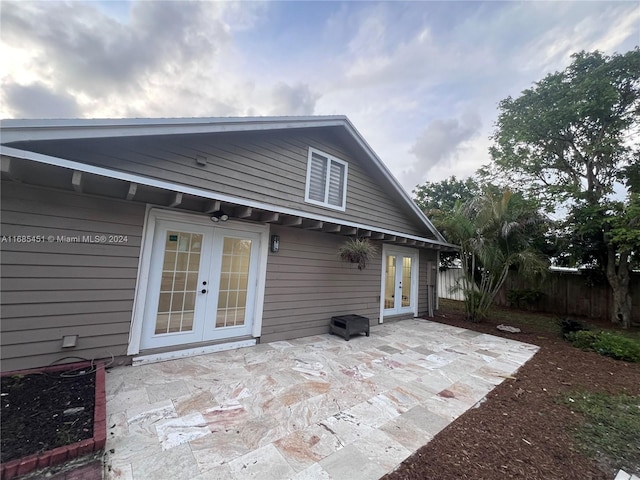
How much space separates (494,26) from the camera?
20.6ft

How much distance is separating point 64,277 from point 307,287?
3.66 metres

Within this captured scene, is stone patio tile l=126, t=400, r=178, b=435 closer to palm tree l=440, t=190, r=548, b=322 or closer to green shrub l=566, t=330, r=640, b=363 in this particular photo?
palm tree l=440, t=190, r=548, b=322

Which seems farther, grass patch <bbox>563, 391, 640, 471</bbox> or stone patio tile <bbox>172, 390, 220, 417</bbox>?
stone patio tile <bbox>172, 390, 220, 417</bbox>

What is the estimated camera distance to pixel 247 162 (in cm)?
461

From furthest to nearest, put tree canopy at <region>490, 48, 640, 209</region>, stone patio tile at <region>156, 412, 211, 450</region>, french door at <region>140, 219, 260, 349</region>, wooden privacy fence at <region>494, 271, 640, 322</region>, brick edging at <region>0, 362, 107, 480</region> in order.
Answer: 1. wooden privacy fence at <region>494, 271, 640, 322</region>
2. tree canopy at <region>490, 48, 640, 209</region>
3. french door at <region>140, 219, 260, 349</region>
4. stone patio tile at <region>156, 412, 211, 450</region>
5. brick edging at <region>0, 362, 107, 480</region>

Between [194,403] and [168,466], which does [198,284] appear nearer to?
[194,403]

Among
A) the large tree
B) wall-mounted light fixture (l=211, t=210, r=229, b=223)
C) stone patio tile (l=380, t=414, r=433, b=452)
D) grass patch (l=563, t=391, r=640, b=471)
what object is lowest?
stone patio tile (l=380, t=414, r=433, b=452)

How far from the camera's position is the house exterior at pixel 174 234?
282 cm

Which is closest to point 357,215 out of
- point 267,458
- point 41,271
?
point 267,458

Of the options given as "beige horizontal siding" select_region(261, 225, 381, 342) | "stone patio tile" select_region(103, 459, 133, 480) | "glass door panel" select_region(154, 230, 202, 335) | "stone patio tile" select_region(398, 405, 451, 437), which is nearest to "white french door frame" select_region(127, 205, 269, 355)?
"glass door panel" select_region(154, 230, 202, 335)

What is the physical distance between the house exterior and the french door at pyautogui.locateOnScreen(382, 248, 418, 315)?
888mm

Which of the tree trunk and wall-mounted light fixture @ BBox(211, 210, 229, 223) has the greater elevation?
wall-mounted light fixture @ BBox(211, 210, 229, 223)

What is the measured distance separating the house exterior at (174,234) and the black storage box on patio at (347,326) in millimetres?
234

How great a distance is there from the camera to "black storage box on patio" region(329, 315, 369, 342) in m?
5.17
